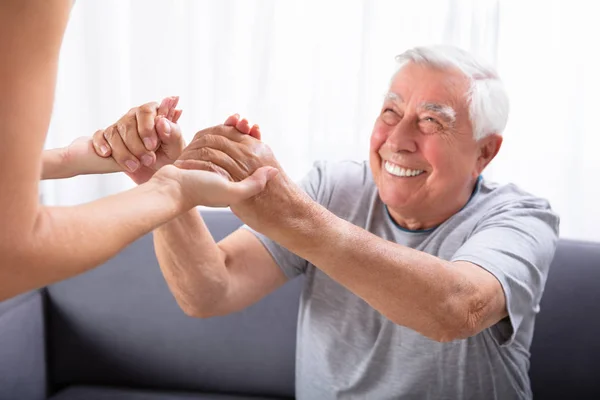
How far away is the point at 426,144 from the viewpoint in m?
1.73

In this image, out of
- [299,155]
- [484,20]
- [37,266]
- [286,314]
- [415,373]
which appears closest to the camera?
[37,266]

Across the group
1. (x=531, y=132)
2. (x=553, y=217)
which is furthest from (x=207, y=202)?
(x=531, y=132)

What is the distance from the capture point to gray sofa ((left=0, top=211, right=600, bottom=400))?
87.4 inches

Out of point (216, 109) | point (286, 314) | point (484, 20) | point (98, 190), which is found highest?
point (484, 20)

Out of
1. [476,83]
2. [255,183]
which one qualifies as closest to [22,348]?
[255,183]

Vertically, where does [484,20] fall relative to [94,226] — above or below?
above

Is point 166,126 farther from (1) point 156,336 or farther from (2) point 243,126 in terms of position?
(1) point 156,336

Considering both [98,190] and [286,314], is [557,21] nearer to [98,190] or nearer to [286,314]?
[286,314]

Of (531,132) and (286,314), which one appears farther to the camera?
(531,132)

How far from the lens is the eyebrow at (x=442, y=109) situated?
1.71 meters

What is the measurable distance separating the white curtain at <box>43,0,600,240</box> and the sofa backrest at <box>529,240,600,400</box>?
0.46 metres

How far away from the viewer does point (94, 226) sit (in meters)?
0.81

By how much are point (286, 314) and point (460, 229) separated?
72cm

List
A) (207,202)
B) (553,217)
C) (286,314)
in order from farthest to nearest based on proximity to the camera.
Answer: (286,314)
(553,217)
(207,202)
